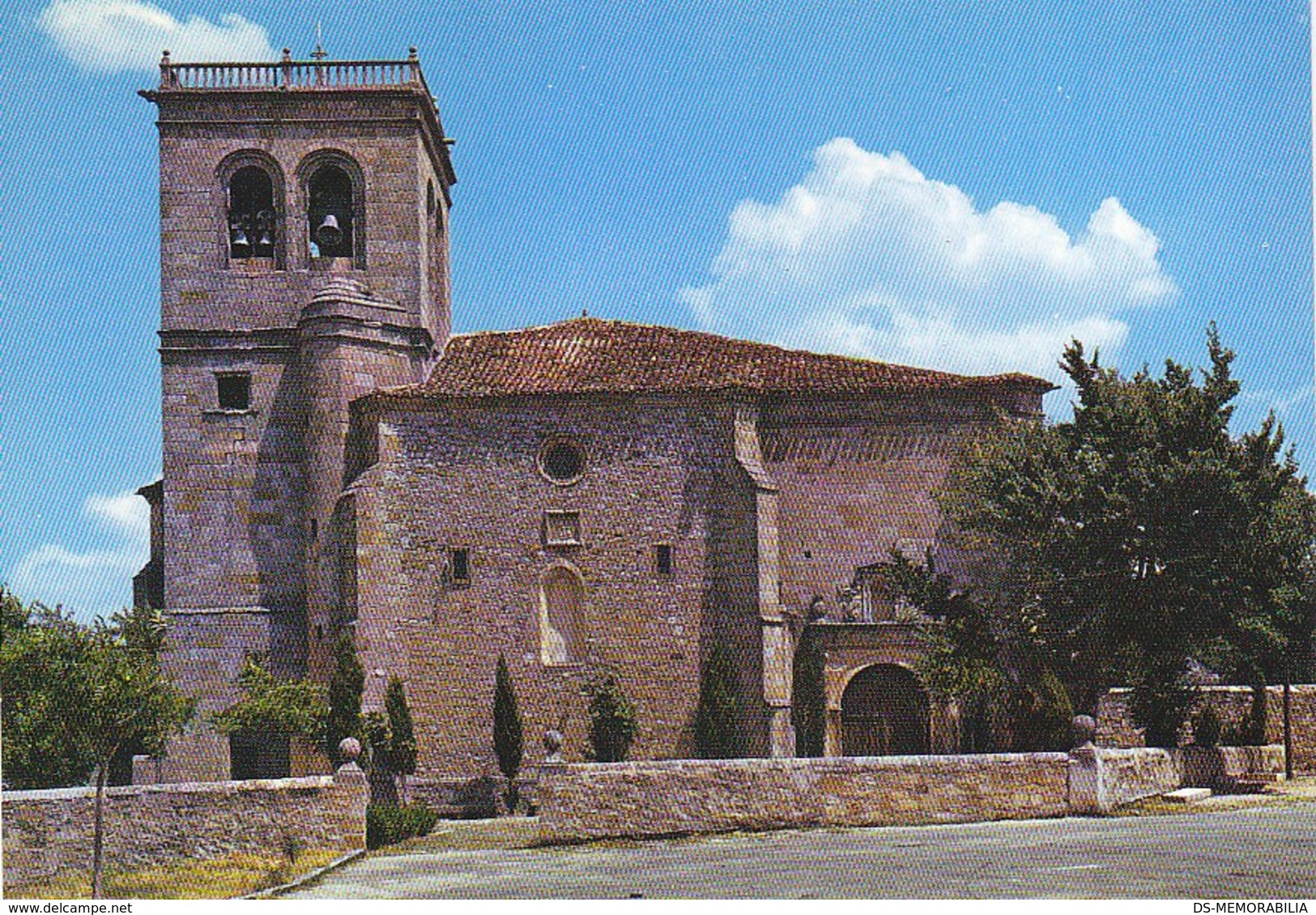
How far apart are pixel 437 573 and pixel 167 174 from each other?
11.7 metres

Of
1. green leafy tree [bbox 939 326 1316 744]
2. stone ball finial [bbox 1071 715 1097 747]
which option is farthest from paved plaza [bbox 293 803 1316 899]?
green leafy tree [bbox 939 326 1316 744]

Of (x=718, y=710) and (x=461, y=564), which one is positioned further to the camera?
(x=461, y=564)

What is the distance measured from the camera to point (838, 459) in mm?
41031

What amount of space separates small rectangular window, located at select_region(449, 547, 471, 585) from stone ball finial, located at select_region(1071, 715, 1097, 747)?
55.2 feet

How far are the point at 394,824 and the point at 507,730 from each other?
346 inches

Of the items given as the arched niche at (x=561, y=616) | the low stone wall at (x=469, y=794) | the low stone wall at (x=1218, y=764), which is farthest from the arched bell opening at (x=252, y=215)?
the low stone wall at (x=1218, y=764)

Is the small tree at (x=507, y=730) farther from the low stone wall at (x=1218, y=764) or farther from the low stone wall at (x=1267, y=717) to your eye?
the low stone wall at (x=1218, y=764)

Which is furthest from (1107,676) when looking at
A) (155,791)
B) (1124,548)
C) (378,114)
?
(378,114)

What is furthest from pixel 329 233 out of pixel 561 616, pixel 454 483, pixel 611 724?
pixel 611 724

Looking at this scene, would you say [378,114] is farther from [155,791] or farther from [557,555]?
[155,791]

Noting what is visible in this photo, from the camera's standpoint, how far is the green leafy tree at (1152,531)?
31.7m

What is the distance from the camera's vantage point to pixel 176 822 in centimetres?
2542

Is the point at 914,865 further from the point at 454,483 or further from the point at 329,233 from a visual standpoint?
the point at 329,233

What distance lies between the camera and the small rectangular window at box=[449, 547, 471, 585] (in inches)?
1577
